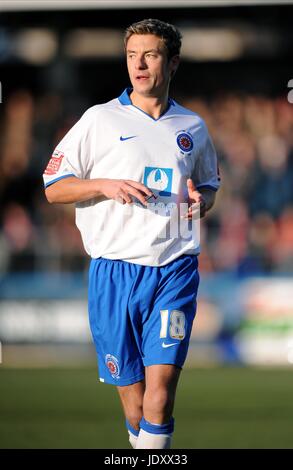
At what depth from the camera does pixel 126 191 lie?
17.1 ft

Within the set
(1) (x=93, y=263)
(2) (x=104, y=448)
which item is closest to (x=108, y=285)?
(1) (x=93, y=263)

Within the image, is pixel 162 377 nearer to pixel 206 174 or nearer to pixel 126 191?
pixel 126 191

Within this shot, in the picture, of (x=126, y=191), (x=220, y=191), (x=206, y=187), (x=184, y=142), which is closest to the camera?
(x=126, y=191)

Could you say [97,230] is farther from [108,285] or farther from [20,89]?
[20,89]

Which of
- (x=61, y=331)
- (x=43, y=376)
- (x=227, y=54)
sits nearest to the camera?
(x=43, y=376)

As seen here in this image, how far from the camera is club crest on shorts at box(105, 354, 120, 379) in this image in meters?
5.71

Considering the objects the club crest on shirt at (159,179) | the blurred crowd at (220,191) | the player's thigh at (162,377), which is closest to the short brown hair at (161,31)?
the club crest on shirt at (159,179)

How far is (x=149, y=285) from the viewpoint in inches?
217

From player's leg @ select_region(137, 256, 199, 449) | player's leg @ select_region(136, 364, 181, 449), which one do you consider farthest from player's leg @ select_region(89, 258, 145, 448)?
player's leg @ select_region(136, 364, 181, 449)

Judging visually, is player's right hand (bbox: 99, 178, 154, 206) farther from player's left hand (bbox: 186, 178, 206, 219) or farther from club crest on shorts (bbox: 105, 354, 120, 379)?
club crest on shorts (bbox: 105, 354, 120, 379)

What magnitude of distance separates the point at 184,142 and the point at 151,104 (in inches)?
11.7

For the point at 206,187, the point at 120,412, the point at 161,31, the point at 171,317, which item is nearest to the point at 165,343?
the point at 171,317

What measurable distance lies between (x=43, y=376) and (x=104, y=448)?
4774 millimetres

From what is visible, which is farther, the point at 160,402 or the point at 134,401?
the point at 134,401
